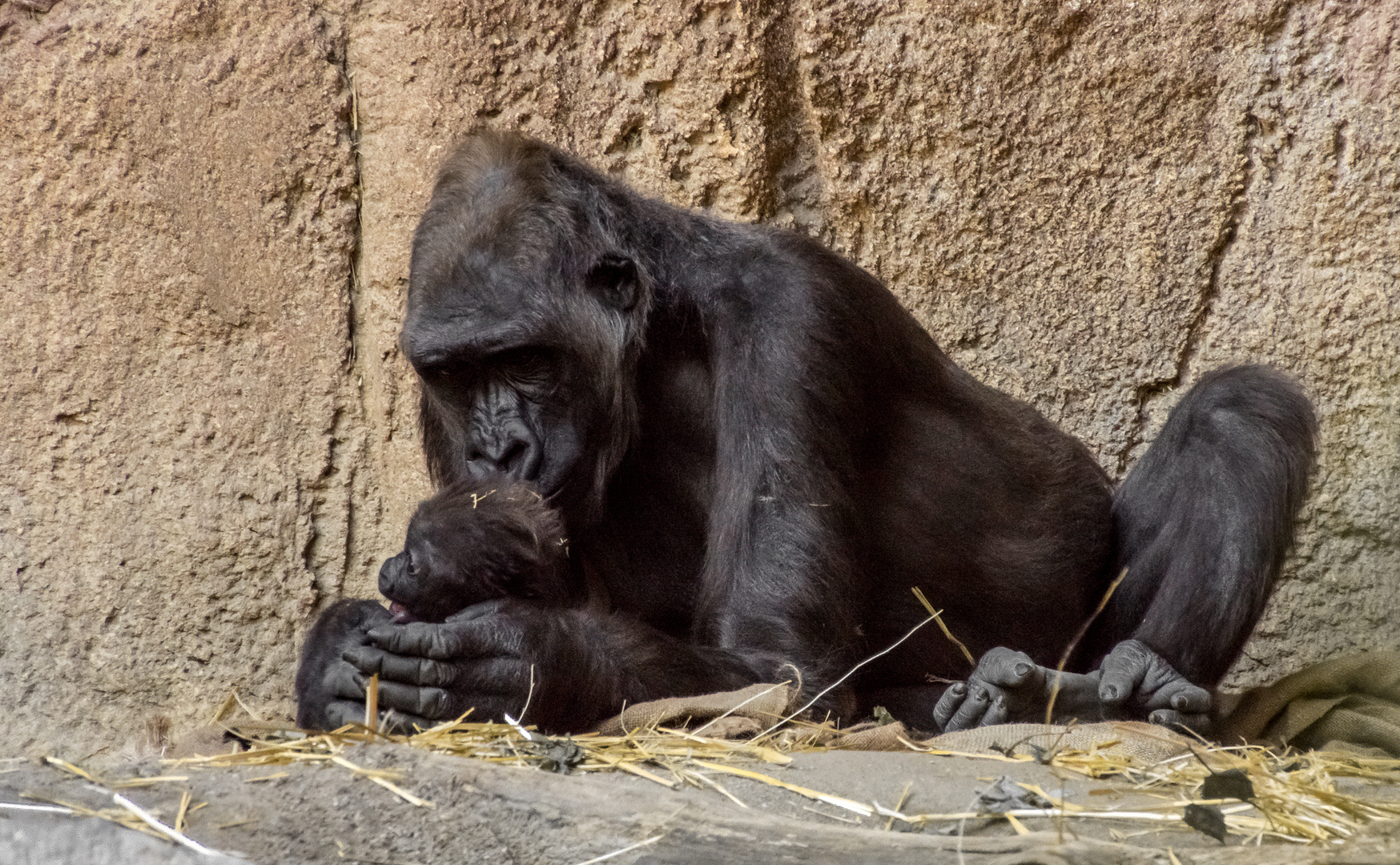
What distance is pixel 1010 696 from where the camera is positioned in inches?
125

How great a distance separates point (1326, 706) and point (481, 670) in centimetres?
214

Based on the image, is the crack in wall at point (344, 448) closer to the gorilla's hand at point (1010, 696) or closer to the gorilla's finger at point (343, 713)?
the gorilla's finger at point (343, 713)

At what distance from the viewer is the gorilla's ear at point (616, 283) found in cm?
368

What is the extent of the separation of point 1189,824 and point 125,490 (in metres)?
3.60

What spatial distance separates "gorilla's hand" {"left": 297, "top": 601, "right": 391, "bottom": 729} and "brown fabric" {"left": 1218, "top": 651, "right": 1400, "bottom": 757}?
2.09 metres

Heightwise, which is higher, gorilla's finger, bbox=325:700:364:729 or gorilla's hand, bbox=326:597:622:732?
gorilla's hand, bbox=326:597:622:732

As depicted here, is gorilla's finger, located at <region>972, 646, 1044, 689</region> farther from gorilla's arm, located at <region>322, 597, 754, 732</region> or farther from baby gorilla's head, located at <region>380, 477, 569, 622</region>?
baby gorilla's head, located at <region>380, 477, 569, 622</region>

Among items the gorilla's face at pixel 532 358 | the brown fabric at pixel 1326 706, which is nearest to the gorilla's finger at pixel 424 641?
the gorilla's face at pixel 532 358

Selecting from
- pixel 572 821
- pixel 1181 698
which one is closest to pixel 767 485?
pixel 1181 698

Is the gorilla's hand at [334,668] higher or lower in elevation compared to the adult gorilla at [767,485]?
lower

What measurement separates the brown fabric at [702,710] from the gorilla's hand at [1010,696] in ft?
1.44

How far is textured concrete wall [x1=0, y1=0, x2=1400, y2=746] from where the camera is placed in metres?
4.46

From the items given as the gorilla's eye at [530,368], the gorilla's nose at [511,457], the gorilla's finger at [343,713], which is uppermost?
the gorilla's eye at [530,368]

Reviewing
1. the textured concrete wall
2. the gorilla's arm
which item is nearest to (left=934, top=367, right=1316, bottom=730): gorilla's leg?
the gorilla's arm
